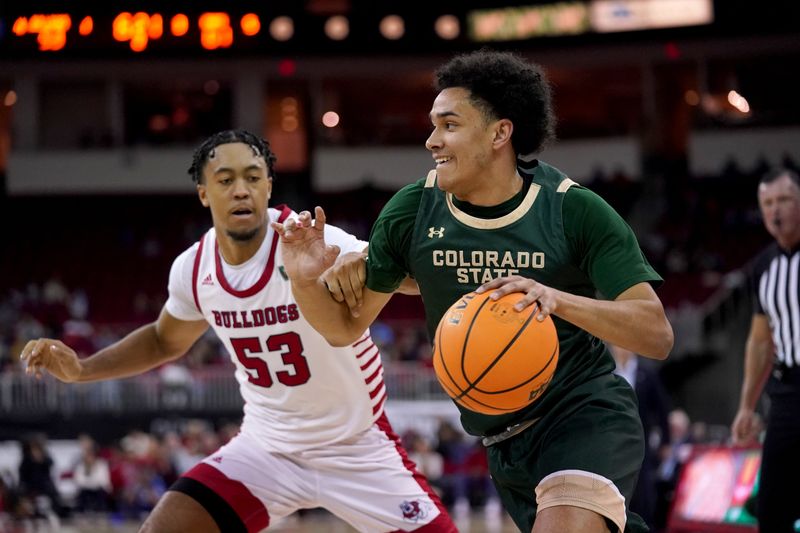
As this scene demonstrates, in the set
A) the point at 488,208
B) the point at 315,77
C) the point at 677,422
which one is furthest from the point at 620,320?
the point at 315,77

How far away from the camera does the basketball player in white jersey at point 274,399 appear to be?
5316mm

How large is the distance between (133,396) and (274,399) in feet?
49.5

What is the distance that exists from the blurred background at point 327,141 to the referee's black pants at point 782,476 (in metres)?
11.6

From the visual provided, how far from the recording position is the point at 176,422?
1959 centimetres

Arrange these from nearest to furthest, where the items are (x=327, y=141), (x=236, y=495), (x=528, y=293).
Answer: (x=528, y=293), (x=236, y=495), (x=327, y=141)

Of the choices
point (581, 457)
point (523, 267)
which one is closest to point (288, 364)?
point (523, 267)

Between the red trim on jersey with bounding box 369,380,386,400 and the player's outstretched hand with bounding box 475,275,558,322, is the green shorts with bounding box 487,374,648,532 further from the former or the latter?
the red trim on jersey with bounding box 369,380,386,400

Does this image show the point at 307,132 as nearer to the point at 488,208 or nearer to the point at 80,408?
the point at 80,408

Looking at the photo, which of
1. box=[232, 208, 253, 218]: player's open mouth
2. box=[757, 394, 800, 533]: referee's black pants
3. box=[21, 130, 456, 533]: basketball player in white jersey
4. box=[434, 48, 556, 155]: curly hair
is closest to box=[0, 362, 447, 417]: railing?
box=[757, 394, 800, 533]: referee's black pants

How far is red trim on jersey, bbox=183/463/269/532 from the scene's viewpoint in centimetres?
526

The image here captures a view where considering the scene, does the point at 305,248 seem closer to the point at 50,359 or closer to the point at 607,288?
the point at 607,288

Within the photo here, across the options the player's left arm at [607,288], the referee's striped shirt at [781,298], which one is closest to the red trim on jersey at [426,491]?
the player's left arm at [607,288]

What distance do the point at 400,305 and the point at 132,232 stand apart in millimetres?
7197

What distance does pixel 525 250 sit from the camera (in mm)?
4195
